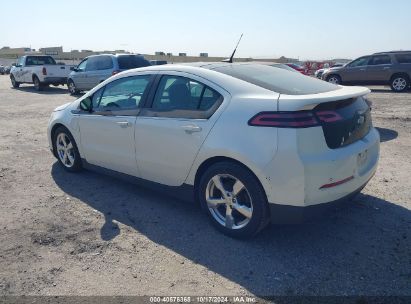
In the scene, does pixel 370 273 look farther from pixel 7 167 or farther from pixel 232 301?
pixel 7 167

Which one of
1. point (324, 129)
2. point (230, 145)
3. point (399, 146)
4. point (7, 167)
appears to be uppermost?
point (324, 129)

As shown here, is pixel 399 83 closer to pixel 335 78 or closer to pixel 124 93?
pixel 335 78

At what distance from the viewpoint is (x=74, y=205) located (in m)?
4.40

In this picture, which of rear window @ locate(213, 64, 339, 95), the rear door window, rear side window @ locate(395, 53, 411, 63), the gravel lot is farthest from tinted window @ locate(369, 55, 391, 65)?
rear window @ locate(213, 64, 339, 95)

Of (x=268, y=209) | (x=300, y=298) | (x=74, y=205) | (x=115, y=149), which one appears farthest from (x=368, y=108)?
(x=74, y=205)

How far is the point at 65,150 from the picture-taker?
5.51 meters

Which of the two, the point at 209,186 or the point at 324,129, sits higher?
the point at 324,129

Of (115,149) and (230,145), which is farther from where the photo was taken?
(115,149)

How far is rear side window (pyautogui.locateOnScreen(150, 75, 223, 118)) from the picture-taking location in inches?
139

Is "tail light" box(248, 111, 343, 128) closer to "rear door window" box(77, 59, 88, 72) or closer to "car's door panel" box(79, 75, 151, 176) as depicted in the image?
"car's door panel" box(79, 75, 151, 176)

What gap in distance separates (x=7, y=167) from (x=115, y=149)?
8.36ft

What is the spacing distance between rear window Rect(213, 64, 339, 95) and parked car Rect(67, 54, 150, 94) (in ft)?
35.4

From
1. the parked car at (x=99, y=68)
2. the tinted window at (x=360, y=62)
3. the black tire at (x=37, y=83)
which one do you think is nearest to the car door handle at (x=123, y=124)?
the parked car at (x=99, y=68)

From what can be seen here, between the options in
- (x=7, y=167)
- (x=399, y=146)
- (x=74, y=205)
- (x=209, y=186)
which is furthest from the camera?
(x=399, y=146)
